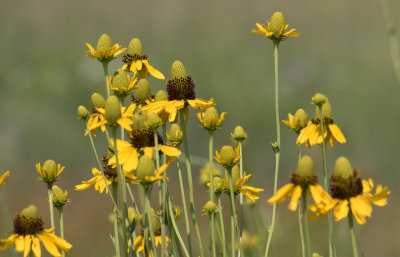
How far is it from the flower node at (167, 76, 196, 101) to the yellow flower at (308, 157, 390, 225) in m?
0.70

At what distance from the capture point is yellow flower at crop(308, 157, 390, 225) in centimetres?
162

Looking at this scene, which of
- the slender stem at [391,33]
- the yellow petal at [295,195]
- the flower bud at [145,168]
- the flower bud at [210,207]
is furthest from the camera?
the slender stem at [391,33]

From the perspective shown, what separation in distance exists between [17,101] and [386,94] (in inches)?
252

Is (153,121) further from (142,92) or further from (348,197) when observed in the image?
(348,197)

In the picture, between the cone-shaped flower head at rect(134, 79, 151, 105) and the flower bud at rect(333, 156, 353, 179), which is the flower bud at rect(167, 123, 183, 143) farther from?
the flower bud at rect(333, 156, 353, 179)

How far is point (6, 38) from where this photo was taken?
12.0m

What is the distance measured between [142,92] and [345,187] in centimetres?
90

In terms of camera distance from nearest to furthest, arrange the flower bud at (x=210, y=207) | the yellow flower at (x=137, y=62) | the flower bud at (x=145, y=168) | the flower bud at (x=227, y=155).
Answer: the flower bud at (x=145, y=168), the flower bud at (x=210, y=207), the flower bud at (x=227, y=155), the yellow flower at (x=137, y=62)

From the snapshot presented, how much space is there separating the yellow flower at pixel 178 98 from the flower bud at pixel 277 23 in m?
0.44

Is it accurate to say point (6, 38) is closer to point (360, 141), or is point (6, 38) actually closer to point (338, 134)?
point (360, 141)

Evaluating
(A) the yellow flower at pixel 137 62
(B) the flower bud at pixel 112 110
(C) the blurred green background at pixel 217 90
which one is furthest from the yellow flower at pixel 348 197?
(C) the blurred green background at pixel 217 90

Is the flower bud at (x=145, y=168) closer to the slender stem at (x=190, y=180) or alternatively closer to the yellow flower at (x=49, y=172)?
the slender stem at (x=190, y=180)

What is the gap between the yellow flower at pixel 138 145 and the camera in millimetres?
1967

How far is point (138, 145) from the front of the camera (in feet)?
6.75
